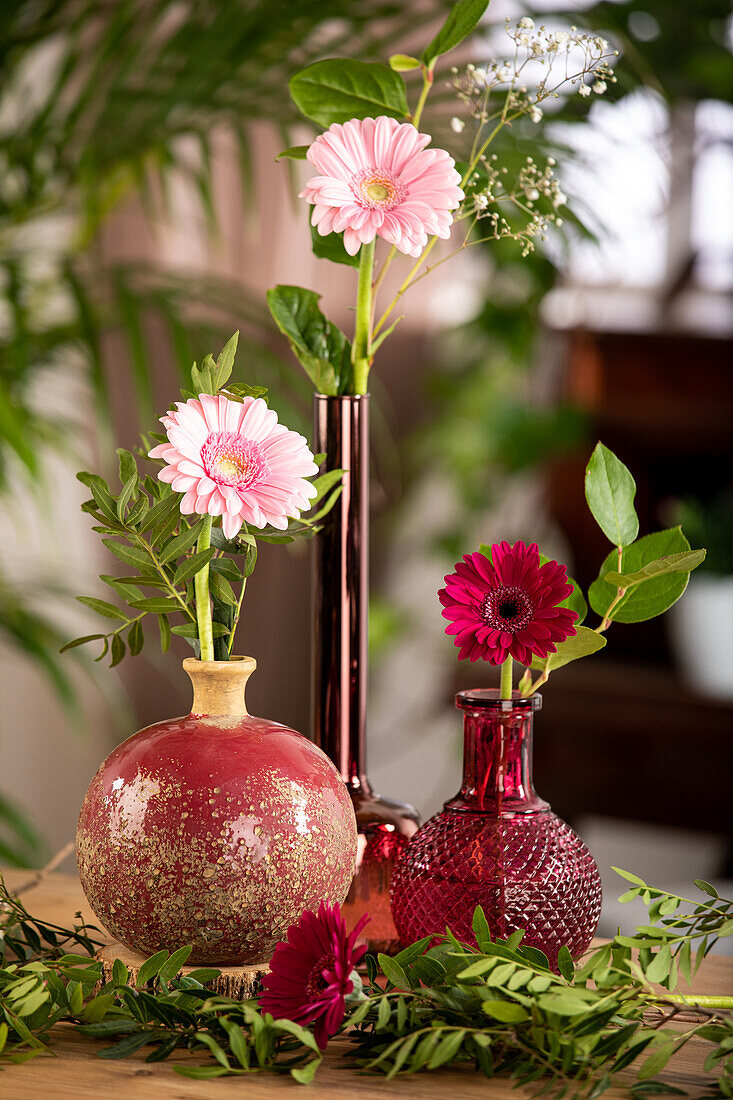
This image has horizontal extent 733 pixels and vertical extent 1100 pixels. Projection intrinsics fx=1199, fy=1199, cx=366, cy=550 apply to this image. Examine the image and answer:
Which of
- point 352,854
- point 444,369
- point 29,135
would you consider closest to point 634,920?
point 444,369

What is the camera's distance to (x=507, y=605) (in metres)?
0.50

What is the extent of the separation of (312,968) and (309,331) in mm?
309

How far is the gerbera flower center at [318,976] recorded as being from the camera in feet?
1.44

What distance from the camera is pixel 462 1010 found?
1.46 feet

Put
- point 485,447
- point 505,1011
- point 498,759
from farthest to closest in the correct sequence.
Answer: point 485,447 → point 498,759 → point 505,1011

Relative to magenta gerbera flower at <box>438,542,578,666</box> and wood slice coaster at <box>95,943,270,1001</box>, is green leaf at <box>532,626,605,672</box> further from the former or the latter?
wood slice coaster at <box>95,943,270,1001</box>

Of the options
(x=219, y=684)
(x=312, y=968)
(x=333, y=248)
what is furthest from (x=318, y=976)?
(x=333, y=248)

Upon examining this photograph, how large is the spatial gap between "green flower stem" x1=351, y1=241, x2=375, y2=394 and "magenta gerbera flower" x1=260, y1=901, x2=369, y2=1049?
265 mm

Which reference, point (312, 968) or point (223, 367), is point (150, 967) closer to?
point (312, 968)

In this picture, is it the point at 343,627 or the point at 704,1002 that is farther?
the point at 343,627

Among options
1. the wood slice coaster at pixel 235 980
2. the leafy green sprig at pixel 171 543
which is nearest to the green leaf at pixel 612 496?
the leafy green sprig at pixel 171 543

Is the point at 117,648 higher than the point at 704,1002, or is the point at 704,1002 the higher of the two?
the point at 117,648

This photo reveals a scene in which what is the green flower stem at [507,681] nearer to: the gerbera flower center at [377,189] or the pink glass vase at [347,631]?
the pink glass vase at [347,631]

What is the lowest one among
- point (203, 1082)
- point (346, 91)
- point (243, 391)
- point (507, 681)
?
point (203, 1082)
